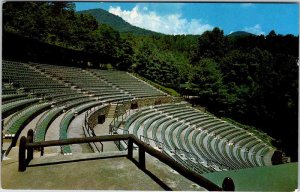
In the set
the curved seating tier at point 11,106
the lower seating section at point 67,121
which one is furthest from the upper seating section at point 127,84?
the curved seating tier at point 11,106

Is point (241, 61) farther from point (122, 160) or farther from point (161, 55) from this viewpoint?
point (122, 160)

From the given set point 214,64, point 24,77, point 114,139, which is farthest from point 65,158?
point 214,64

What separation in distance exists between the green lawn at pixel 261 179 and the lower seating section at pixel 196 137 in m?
5.30

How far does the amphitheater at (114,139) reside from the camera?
14.0 ft

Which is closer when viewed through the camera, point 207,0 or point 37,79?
point 207,0

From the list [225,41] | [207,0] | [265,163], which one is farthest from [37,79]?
[225,41]

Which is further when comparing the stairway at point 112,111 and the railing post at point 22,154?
the stairway at point 112,111

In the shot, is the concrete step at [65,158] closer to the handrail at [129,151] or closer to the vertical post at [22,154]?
the handrail at [129,151]

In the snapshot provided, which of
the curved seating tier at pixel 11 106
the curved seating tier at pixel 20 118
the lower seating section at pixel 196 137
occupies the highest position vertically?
the curved seating tier at pixel 11 106

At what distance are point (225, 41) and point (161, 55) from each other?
12.8m

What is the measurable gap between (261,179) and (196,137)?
14628 mm

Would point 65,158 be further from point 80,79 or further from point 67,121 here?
point 80,79

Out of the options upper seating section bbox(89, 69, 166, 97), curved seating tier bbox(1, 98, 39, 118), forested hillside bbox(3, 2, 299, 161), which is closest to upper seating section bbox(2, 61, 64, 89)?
curved seating tier bbox(1, 98, 39, 118)

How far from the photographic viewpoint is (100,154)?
16.9ft
